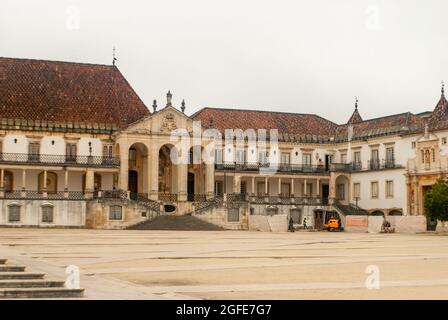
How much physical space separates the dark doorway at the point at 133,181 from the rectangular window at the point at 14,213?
11883 mm

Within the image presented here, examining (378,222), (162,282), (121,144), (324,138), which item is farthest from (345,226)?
(162,282)

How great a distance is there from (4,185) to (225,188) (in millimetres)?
18594

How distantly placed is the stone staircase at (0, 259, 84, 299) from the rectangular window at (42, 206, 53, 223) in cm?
4398

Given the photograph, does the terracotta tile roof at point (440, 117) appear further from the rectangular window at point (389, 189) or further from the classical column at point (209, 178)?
the classical column at point (209, 178)

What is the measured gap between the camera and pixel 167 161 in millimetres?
70625

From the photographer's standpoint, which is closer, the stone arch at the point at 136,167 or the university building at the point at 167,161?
the university building at the point at 167,161

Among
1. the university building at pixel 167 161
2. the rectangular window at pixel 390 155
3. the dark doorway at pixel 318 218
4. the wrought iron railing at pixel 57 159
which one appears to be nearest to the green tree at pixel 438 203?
the university building at pixel 167 161

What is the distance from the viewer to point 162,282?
1723 centimetres

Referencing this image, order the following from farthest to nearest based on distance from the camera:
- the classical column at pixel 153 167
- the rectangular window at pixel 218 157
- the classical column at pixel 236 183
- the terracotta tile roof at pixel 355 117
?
the terracotta tile roof at pixel 355 117 < the rectangular window at pixel 218 157 < the classical column at pixel 236 183 < the classical column at pixel 153 167

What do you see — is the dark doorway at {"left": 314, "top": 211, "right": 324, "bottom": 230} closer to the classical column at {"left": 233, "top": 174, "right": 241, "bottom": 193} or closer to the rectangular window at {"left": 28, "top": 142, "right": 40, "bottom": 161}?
the classical column at {"left": 233, "top": 174, "right": 241, "bottom": 193}

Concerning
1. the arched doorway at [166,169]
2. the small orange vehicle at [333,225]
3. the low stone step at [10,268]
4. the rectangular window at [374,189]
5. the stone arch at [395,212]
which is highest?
the arched doorway at [166,169]

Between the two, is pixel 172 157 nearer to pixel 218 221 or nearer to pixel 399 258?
pixel 218 221

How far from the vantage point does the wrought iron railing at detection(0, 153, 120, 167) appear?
64250 mm

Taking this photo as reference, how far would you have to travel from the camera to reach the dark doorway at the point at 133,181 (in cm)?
6975
